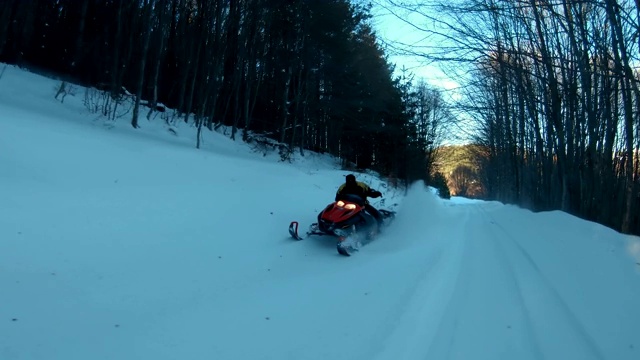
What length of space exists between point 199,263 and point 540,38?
8.75m

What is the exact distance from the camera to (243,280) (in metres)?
4.54

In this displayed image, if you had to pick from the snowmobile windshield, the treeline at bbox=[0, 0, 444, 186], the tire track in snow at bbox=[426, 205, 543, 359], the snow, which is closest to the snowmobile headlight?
the snow

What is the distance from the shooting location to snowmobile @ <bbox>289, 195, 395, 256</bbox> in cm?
636

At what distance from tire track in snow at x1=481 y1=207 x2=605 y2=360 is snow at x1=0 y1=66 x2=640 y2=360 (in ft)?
0.05

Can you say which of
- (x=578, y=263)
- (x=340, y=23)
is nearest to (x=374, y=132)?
(x=340, y=23)

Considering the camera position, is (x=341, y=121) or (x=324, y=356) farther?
(x=341, y=121)

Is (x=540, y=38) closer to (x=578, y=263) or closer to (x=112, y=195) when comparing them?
(x=578, y=263)

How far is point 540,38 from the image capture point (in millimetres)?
9578

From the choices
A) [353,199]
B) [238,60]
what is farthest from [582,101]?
[238,60]

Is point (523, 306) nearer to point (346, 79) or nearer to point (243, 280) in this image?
point (243, 280)

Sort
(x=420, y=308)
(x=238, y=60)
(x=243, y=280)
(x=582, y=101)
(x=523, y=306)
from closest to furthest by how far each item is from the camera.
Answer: (x=420, y=308) → (x=523, y=306) → (x=243, y=280) → (x=582, y=101) → (x=238, y=60)

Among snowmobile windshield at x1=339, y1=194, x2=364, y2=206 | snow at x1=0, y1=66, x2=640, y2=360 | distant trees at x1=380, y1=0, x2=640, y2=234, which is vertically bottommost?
snow at x1=0, y1=66, x2=640, y2=360

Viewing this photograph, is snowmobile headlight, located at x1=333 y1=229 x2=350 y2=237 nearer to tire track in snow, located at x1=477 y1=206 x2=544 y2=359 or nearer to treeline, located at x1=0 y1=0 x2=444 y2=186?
tire track in snow, located at x1=477 y1=206 x2=544 y2=359

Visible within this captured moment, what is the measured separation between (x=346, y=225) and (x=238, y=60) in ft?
47.1
